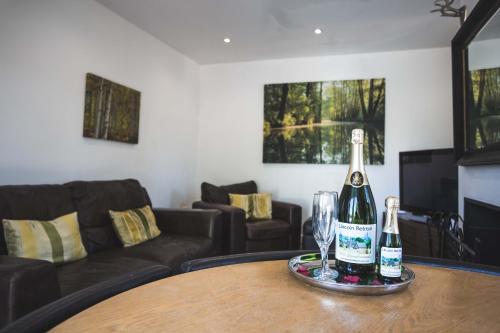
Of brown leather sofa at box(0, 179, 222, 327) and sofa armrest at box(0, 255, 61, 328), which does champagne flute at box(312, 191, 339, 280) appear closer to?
brown leather sofa at box(0, 179, 222, 327)

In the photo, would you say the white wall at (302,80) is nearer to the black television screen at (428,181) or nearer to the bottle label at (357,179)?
the black television screen at (428,181)

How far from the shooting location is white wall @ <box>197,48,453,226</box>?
385 centimetres

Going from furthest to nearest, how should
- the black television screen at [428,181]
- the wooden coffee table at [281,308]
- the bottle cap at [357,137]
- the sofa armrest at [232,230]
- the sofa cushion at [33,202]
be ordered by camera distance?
the black television screen at [428,181] < the sofa armrest at [232,230] < the sofa cushion at [33,202] < the bottle cap at [357,137] < the wooden coffee table at [281,308]

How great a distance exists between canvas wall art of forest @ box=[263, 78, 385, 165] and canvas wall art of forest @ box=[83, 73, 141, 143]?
1.73 m

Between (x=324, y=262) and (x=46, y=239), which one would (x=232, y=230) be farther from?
(x=324, y=262)

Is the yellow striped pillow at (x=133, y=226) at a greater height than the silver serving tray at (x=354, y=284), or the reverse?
the silver serving tray at (x=354, y=284)

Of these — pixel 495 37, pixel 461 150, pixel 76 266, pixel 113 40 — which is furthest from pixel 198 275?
pixel 113 40

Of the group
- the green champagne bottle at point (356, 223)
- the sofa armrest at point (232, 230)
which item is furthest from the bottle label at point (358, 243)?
the sofa armrest at point (232, 230)

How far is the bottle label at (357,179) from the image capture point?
0.78 m

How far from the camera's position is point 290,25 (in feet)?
10.9

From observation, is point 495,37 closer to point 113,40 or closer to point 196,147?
point 113,40

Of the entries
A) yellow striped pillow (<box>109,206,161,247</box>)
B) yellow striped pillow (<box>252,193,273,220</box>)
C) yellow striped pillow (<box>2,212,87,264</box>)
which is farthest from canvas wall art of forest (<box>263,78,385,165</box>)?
yellow striped pillow (<box>2,212,87,264</box>)

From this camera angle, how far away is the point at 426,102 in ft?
12.7

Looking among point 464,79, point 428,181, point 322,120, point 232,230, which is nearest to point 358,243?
point 464,79
